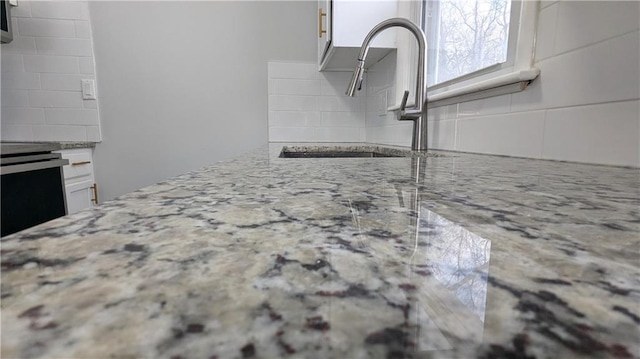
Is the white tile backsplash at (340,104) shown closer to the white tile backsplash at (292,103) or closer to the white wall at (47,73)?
the white tile backsplash at (292,103)

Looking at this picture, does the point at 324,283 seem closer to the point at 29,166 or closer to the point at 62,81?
the point at 29,166

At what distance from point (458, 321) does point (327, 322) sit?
5 cm

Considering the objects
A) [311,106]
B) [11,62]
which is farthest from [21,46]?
[311,106]

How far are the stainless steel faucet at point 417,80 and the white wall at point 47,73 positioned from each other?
5.88 ft

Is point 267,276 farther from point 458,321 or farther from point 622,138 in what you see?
point 622,138

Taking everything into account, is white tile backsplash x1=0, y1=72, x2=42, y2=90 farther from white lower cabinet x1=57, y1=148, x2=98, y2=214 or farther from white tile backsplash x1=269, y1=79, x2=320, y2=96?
white tile backsplash x1=269, y1=79, x2=320, y2=96

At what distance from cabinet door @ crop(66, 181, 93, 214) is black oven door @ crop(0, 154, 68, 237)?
0.82 feet

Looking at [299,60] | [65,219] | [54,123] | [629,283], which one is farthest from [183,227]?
[54,123]

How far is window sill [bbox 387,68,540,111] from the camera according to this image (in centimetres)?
82

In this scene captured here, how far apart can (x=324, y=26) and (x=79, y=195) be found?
1.67 m

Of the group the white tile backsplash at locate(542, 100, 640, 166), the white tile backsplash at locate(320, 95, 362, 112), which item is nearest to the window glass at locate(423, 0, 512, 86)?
the white tile backsplash at locate(542, 100, 640, 166)

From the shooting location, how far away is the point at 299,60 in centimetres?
220

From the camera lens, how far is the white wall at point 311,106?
2.21m

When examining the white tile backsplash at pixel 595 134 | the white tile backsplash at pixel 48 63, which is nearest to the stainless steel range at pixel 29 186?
the white tile backsplash at pixel 48 63
